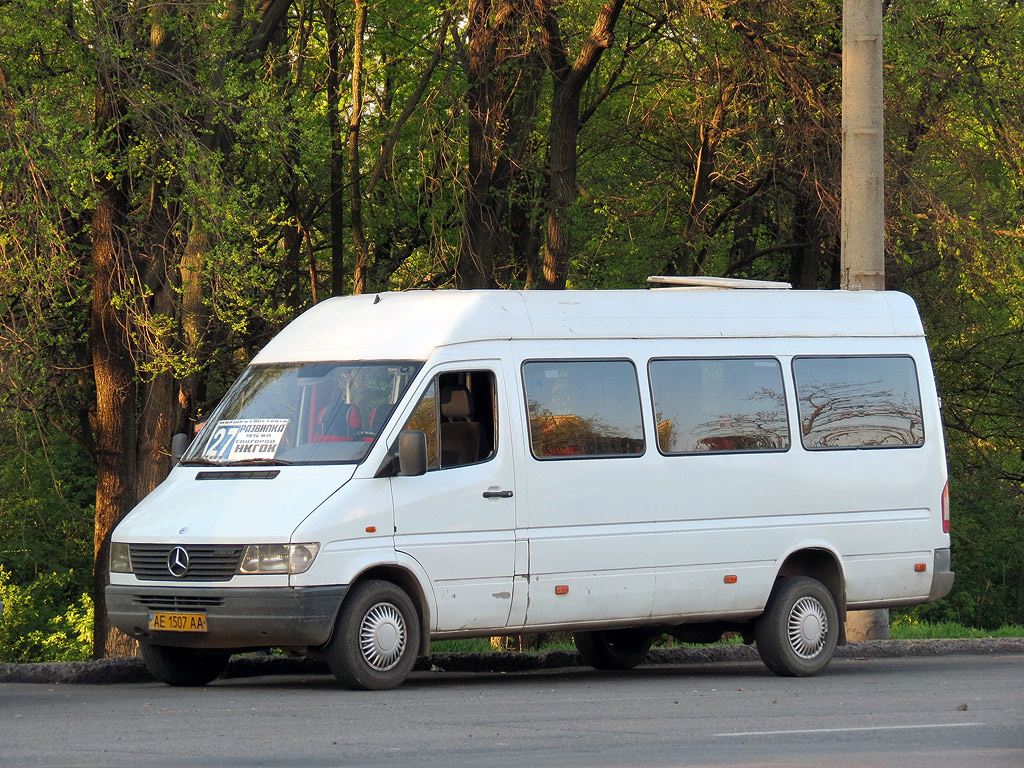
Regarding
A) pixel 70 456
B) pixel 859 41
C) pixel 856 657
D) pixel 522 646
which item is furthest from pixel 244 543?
pixel 70 456

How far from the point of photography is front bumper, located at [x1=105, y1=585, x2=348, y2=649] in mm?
9945

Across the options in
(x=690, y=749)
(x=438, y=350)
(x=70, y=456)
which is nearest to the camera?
(x=690, y=749)

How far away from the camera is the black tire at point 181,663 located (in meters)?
10.9

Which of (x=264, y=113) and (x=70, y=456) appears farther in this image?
(x=70, y=456)

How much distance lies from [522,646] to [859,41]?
26.4ft

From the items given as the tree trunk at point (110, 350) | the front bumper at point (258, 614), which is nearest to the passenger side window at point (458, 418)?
the front bumper at point (258, 614)

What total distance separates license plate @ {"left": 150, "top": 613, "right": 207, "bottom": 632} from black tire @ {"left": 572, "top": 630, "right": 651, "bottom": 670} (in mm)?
3733

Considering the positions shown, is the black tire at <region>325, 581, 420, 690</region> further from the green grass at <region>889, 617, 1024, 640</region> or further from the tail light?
the green grass at <region>889, 617, 1024, 640</region>

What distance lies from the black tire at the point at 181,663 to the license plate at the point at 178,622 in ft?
1.35

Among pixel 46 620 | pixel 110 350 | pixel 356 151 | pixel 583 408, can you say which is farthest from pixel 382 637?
pixel 46 620

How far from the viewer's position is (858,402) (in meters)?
12.7

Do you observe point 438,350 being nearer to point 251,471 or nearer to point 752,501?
point 251,471

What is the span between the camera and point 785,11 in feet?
57.6

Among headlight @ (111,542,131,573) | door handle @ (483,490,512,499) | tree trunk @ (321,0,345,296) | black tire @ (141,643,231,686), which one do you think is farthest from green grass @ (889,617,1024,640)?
tree trunk @ (321,0,345,296)
